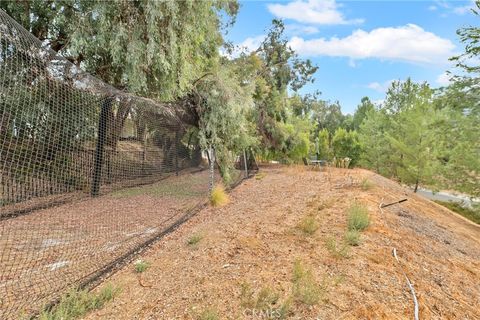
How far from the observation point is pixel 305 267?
3004mm

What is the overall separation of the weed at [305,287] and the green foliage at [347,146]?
1991 cm

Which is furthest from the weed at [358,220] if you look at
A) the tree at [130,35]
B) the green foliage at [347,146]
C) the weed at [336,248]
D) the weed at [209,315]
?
the green foliage at [347,146]

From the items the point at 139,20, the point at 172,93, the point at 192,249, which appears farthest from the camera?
the point at 172,93

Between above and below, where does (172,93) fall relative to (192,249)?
above

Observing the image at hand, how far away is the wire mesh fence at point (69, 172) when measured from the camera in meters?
3.33

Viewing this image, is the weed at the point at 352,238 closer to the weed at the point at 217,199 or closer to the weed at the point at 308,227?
the weed at the point at 308,227

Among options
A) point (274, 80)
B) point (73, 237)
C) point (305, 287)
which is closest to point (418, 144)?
point (274, 80)

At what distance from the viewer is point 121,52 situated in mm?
5406

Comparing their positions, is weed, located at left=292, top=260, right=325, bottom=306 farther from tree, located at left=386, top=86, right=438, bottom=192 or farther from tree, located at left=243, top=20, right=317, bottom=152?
tree, located at left=386, top=86, right=438, bottom=192

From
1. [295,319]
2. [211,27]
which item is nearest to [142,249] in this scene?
[295,319]

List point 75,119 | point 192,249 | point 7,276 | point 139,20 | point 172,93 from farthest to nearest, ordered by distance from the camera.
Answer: point 172,93 < point 139,20 < point 75,119 < point 192,249 < point 7,276

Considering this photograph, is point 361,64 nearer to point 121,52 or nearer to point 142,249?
point 121,52

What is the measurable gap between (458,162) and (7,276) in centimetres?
1157

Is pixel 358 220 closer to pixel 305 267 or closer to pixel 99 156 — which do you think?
pixel 305 267
